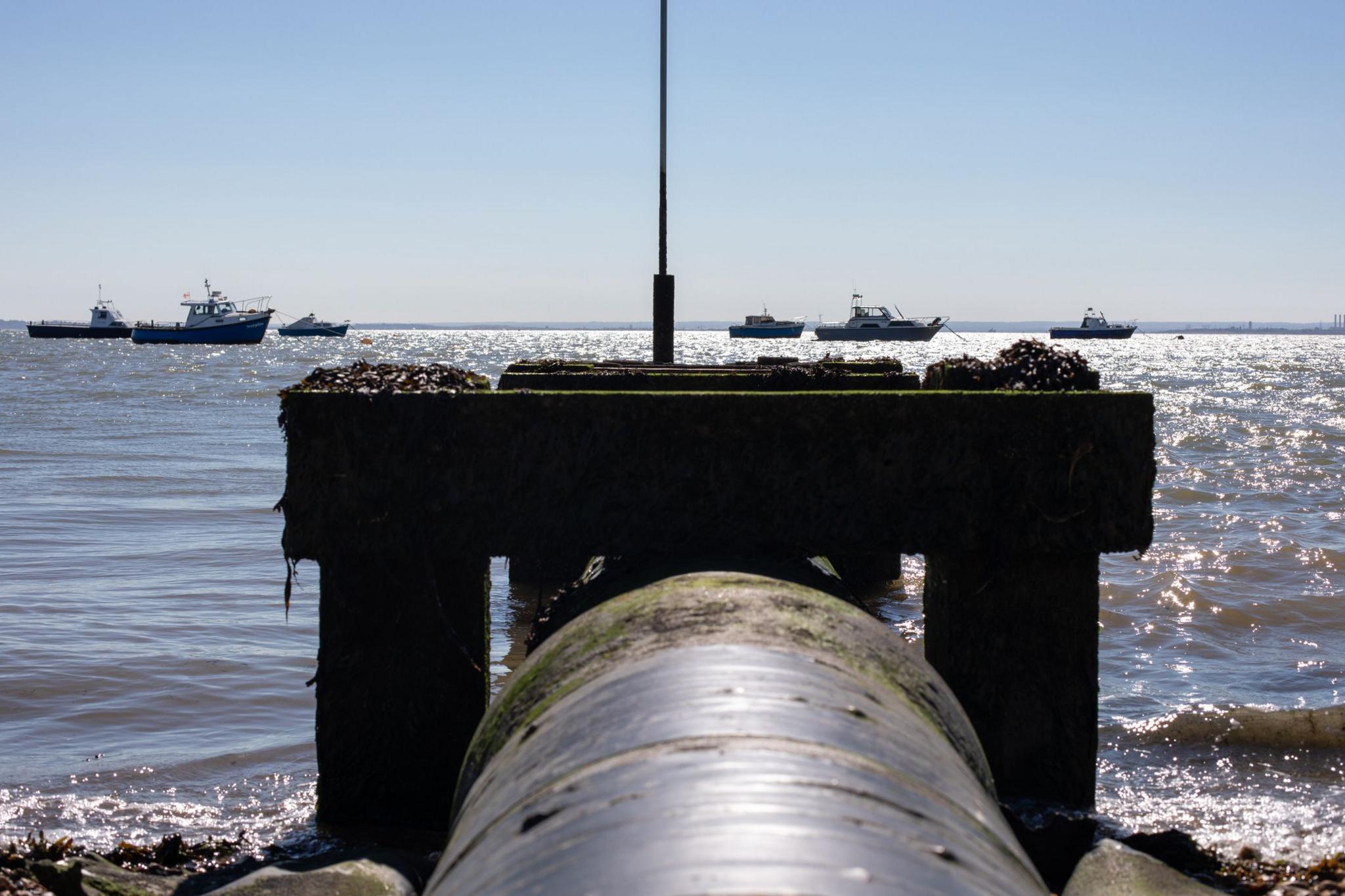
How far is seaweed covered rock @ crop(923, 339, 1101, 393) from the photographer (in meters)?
4.03

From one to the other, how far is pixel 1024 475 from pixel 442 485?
5.79ft

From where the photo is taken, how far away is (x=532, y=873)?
A: 1599mm

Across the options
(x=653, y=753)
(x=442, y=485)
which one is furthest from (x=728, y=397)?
(x=653, y=753)

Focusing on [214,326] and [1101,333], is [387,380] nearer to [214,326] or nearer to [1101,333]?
[214,326]

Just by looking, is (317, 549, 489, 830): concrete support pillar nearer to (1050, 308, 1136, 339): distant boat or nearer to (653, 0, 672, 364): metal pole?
(653, 0, 672, 364): metal pole

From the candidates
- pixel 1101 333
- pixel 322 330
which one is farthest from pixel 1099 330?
pixel 322 330

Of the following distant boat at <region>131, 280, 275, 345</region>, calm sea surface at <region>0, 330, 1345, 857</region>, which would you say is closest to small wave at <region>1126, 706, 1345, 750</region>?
calm sea surface at <region>0, 330, 1345, 857</region>

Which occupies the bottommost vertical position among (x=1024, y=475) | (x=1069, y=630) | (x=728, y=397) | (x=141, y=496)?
(x=141, y=496)

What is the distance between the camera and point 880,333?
128375 millimetres

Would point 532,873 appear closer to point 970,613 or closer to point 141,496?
point 970,613

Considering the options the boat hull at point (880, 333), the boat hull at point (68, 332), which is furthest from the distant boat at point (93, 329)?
the boat hull at point (880, 333)

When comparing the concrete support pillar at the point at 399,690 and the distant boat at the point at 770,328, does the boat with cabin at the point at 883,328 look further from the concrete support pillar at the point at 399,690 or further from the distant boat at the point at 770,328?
the concrete support pillar at the point at 399,690

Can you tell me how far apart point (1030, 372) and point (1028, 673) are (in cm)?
98

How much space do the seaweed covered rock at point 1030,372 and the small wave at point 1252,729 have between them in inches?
155
